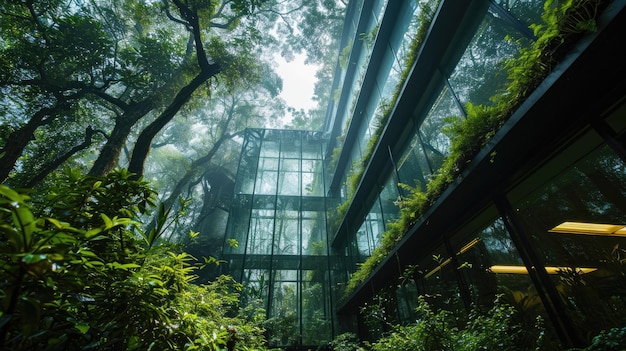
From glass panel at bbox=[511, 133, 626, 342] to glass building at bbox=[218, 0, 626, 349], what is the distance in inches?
0.5

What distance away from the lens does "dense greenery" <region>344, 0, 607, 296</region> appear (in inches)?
101

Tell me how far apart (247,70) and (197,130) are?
18.8 meters

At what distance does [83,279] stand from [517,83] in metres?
4.46

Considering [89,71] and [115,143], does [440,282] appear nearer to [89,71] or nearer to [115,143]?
[115,143]

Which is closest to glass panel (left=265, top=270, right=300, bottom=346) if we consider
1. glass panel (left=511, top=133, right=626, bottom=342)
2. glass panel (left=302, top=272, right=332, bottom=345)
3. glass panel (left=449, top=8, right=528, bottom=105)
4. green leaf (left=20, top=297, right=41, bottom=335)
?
glass panel (left=302, top=272, right=332, bottom=345)

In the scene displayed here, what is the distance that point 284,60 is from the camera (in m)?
19.7

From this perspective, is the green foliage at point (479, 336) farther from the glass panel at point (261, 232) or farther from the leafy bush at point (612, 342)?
the glass panel at point (261, 232)

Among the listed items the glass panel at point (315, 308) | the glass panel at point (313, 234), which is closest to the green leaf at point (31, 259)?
the glass panel at point (315, 308)

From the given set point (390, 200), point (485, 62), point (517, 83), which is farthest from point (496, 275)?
point (390, 200)

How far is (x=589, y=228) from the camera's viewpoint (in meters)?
2.94

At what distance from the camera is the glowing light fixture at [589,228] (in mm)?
2721

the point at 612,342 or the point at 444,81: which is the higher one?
the point at 444,81

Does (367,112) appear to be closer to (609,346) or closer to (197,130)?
(609,346)

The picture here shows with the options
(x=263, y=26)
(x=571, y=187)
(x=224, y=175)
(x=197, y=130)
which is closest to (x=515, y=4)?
(x=571, y=187)
